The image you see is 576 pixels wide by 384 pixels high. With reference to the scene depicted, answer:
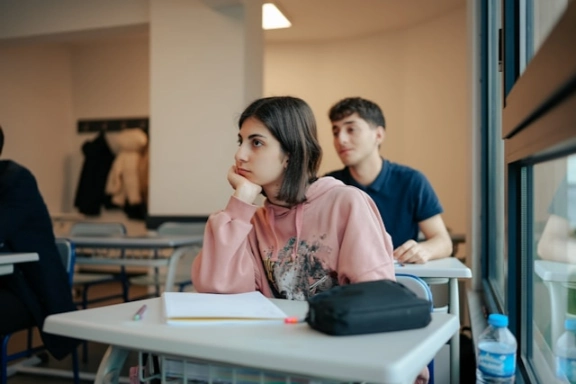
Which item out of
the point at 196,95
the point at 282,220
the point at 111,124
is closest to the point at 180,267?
the point at 196,95

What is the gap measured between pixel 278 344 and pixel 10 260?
1.63 m

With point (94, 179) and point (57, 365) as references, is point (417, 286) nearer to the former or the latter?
point (57, 365)

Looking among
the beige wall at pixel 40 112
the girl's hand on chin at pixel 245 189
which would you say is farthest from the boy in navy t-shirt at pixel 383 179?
the beige wall at pixel 40 112

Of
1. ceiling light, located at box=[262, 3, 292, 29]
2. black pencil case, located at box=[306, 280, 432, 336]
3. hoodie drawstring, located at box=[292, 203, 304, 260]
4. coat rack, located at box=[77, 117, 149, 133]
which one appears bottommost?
black pencil case, located at box=[306, 280, 432, 336]

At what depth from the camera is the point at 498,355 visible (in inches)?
46.3

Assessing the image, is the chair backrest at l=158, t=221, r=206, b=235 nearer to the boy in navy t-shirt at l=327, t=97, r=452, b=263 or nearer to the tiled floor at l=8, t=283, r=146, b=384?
the tiled floor at l=8, t=283, r=146, b=384

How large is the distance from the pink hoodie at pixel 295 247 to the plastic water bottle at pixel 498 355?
0.28 meters

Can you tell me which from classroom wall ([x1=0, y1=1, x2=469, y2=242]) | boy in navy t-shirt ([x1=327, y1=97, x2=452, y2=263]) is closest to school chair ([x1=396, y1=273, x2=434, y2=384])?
boy in navy t-shirt ([x1=327, y1=97, x2=452, y2=263])

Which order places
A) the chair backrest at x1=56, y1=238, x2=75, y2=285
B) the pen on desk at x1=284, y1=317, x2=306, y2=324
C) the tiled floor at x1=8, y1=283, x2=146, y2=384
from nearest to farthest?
1. the pen on desk at x1=284, y1=317, x2=306, y2=324
2. the chair backrest at x1=56, y1=238, x2=75, y2=285
3. the tiled floor at x1=8, y1=283, x2=146, y2=384

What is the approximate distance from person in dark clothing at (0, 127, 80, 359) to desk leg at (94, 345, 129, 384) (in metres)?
1.39

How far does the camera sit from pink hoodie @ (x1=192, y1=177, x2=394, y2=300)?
1.15 meters

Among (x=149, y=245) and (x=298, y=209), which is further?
(x=149, y=245)

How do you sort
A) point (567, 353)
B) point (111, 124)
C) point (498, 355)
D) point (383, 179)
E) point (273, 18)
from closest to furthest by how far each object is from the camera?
point (567, 353)
point (498, 355)
point (383, 179)
point (273, 18)
point (111, 124)

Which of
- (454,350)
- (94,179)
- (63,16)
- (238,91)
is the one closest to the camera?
(454,350)
